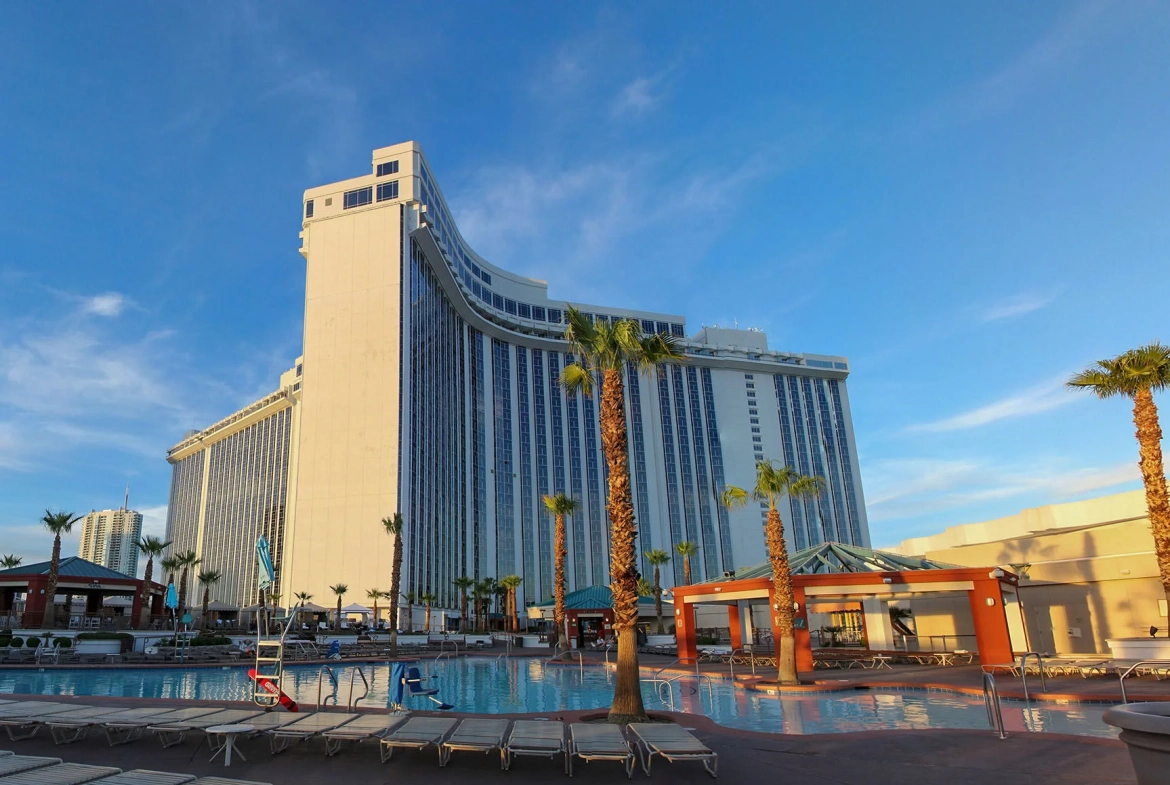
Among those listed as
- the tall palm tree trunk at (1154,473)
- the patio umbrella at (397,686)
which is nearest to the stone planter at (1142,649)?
the tall palm tree trunk at (1154,473)

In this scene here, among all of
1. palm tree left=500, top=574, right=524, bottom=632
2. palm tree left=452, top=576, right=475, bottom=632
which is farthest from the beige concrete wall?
palm tree left=500, top=574, right=524, bottom=632

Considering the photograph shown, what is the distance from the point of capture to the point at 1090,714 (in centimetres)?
1454

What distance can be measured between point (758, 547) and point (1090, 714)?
96450mm

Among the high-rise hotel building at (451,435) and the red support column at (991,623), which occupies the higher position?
the high-rise hotel building at (451,435)

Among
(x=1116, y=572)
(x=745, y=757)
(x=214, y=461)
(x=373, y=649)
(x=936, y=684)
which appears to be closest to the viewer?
(x=745, y=757)

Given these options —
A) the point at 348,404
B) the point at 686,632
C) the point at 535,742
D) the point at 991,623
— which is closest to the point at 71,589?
the point at 348,404

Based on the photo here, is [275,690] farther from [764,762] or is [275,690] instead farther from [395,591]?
[395,591]

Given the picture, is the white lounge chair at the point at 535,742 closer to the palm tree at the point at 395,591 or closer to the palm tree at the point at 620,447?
the palm tree at the point at 620,447

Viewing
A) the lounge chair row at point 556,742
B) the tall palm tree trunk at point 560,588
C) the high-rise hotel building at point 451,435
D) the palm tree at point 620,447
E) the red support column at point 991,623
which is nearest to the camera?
the lounge chair row at point 556,742

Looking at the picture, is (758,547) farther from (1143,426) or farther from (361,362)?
(1143,426)

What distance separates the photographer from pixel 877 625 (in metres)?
34.7

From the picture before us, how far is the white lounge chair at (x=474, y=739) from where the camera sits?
8.96m

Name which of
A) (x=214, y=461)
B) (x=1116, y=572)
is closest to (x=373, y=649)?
(x=1116, y=572)

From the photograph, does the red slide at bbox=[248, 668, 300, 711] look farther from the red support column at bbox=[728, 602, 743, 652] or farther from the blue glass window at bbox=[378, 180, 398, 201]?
the blue glass window at bbox=[378, 180, 398, 201]
